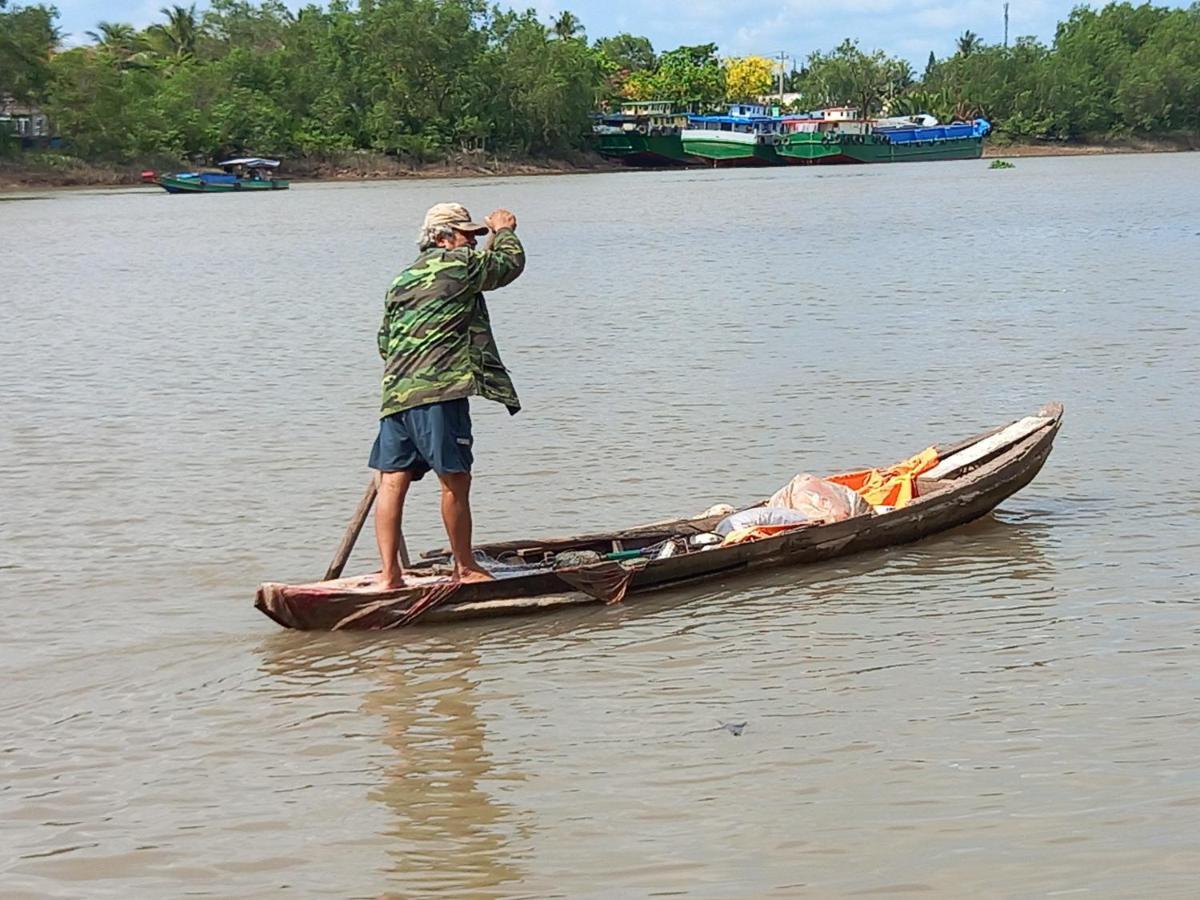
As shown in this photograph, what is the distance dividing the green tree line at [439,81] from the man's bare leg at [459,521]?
7329cm

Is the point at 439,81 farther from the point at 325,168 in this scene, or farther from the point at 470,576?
the point at 470,576

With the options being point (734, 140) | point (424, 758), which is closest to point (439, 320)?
point (424, 758)

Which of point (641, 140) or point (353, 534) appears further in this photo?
point (641, 140)

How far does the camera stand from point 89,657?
23.4 feet

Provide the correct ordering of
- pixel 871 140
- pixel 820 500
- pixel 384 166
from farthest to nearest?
pixel 871 140 → pixel 384 166 → pixel 820 500

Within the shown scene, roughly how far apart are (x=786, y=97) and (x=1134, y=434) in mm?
131949

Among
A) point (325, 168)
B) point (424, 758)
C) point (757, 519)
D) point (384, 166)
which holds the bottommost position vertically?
point (424, 758)

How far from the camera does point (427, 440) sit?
685 centimetres

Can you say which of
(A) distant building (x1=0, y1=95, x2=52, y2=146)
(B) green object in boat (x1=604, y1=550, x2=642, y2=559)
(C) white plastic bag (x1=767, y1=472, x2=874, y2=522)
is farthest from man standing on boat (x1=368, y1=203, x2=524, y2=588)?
(A) distant building (x1=0, y1=95, x2=52, y2=146)

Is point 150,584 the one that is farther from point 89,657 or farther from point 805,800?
point 805,800

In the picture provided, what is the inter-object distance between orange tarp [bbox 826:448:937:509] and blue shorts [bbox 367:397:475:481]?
264cm

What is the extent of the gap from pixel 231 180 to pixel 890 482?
61675mm

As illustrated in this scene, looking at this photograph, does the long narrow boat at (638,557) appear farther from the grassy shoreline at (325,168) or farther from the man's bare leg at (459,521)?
the grassy shoreline at (325,168)

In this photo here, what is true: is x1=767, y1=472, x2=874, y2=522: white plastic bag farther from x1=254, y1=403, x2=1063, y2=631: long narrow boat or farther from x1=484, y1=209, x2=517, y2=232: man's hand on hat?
x1=484, y1=209, x2=517, y2=232: man's hand on hat
